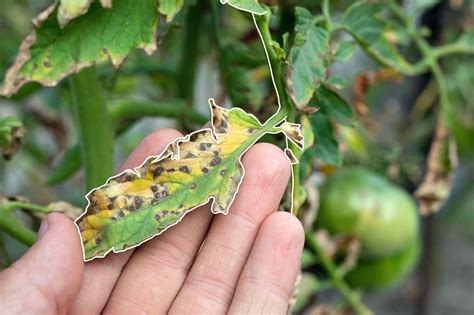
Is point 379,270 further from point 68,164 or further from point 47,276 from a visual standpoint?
point 47,276

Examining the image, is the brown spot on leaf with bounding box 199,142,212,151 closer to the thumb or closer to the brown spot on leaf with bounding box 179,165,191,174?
the brown spot on leaf with bounding box 179,165,191,174

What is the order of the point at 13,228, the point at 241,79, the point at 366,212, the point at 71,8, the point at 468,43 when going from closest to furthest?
1. the point at 71,8
2. the point at 13,228
3. the point at 241,79
4. the point at 468,43
5. the point at 366,212

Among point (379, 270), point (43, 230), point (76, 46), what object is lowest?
point (379, 270)

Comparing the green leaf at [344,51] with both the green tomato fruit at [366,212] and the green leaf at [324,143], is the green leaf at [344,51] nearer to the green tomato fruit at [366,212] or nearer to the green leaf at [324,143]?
the green leaf at [324,143]

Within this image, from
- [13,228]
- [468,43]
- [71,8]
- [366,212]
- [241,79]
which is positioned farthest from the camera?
[366,212]

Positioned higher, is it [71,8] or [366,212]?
[71,8]

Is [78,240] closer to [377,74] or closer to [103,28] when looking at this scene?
[103,28]

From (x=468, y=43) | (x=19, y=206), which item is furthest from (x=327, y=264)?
(x=19, y=206)
